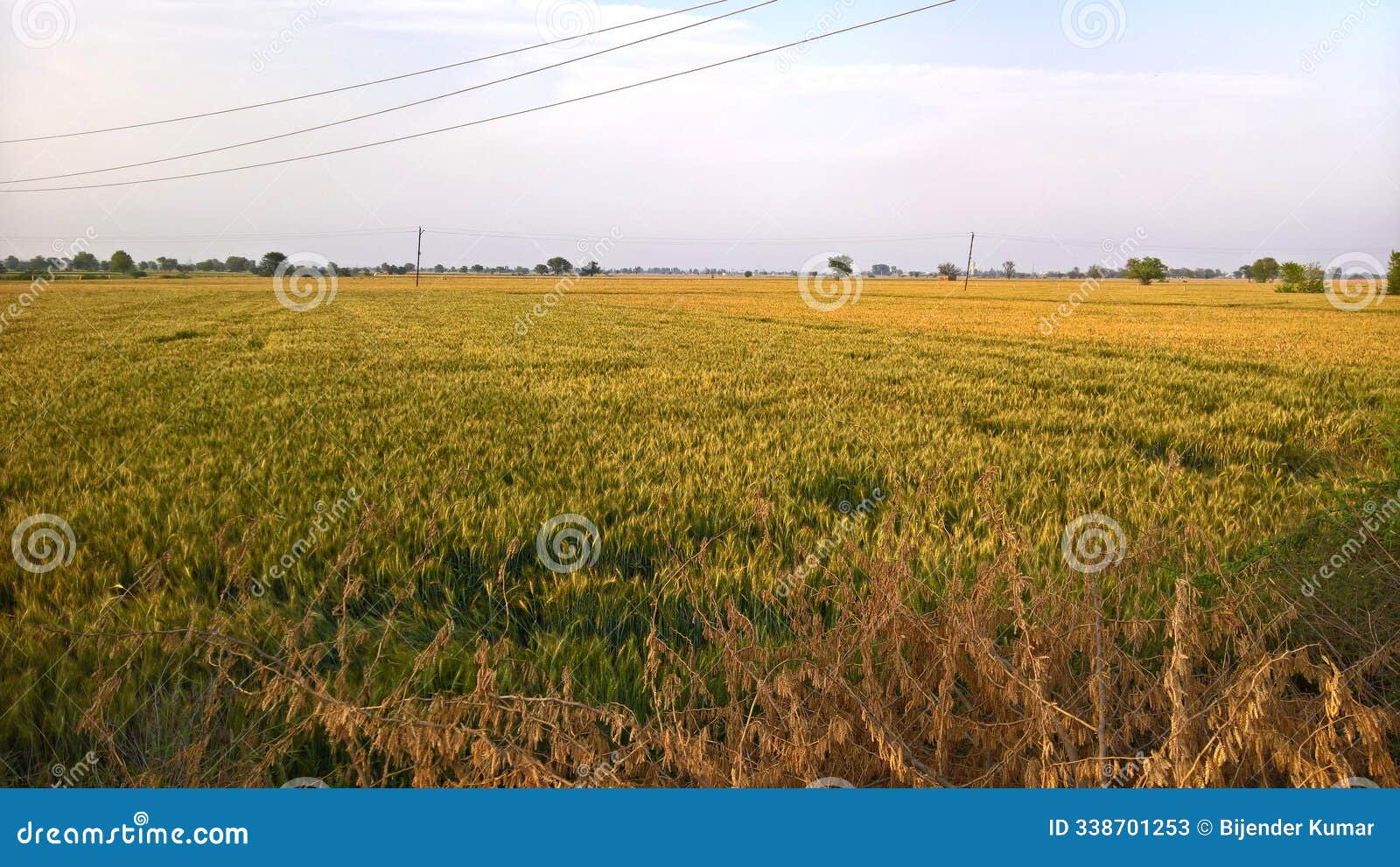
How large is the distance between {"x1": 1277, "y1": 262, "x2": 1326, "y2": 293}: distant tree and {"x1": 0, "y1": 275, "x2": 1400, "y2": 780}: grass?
3413 inches

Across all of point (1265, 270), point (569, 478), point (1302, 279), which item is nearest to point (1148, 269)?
point (1302, 279)

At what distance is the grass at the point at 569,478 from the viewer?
12.1 feet

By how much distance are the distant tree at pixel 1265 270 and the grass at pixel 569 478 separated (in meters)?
135

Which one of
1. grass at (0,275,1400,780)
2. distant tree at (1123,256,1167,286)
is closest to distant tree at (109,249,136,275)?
grass at (0,275,1400,780)

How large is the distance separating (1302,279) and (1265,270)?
38.9 metres

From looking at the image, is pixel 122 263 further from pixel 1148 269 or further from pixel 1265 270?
pixel 1265 270

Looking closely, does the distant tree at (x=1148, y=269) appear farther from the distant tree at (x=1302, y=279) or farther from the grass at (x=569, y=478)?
the grass at (x=569, y=478)

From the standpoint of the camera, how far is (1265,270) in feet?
411

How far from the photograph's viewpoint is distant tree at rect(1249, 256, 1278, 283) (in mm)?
124812

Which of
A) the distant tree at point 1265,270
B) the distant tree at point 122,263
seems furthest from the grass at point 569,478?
the distant tree at point 1265,270

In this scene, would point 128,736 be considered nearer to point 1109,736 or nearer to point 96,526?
point 96,526

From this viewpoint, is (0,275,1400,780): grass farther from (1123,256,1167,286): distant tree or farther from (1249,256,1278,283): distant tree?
(1249,256,1278,283): distant tree

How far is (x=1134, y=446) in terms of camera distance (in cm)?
849

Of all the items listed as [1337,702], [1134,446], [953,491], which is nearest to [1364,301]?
[1134,446]
